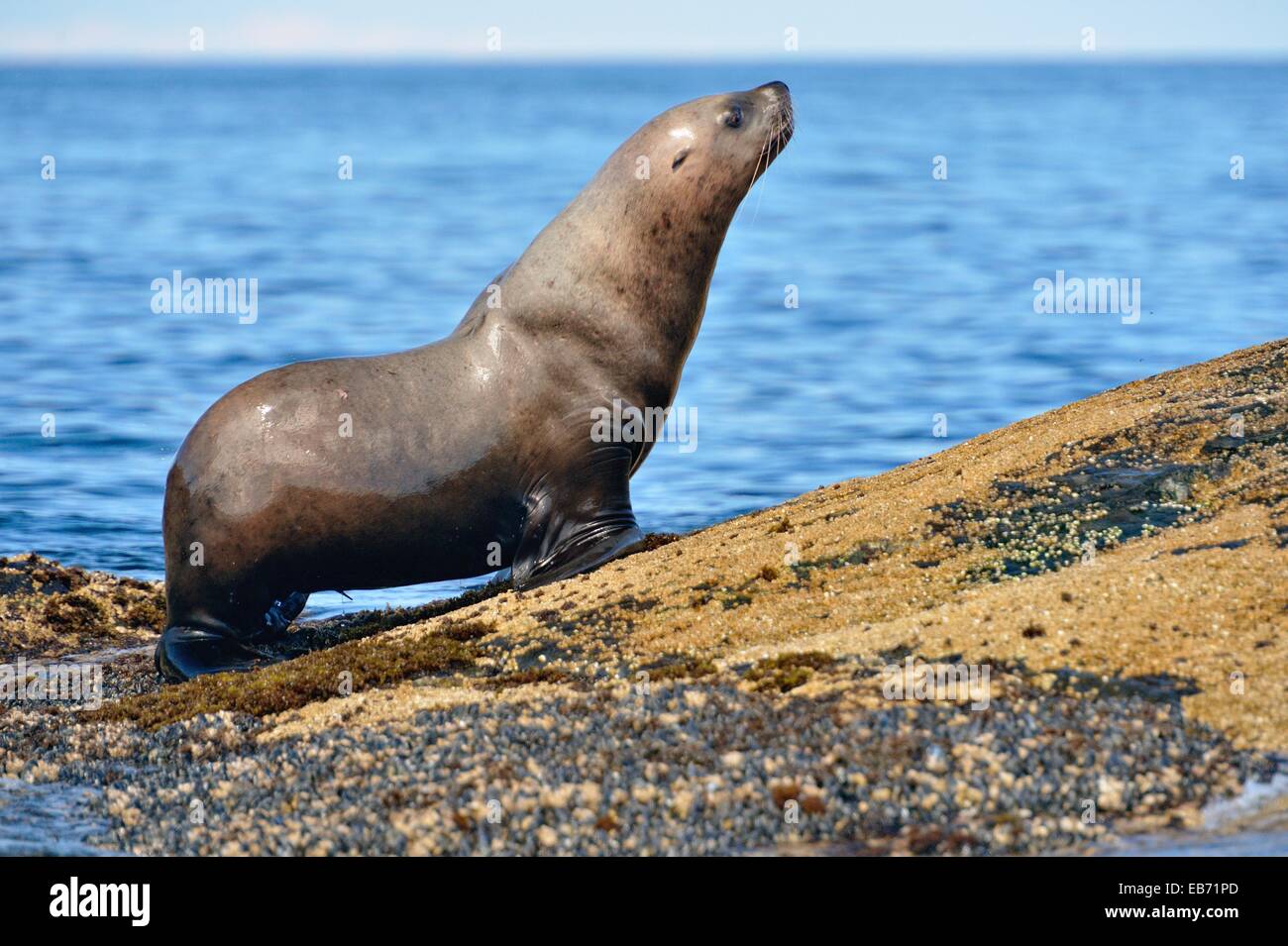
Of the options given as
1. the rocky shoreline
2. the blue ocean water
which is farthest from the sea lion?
the blue ocean water

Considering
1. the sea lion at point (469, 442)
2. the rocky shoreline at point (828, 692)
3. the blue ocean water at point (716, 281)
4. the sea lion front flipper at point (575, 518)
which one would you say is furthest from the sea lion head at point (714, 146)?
the blue ocean water at point (716, 281)

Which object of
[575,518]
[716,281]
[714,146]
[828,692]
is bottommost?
[828,692]

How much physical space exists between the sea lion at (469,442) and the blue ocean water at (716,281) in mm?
2400

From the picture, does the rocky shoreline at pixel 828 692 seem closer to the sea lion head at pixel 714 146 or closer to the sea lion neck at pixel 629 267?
the sea lion neck at pixel 629 267

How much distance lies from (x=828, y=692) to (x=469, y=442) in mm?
3580

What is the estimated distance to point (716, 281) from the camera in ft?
104

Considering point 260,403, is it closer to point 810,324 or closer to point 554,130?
point 810,324

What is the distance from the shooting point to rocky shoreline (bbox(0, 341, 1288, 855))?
18.9ft

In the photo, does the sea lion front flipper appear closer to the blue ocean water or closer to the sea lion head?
the sea lion head

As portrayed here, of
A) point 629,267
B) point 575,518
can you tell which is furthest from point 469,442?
point 629,267

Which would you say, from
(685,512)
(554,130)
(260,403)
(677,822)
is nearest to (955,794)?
(677,822)

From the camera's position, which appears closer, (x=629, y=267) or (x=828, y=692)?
(x=828, y=692)

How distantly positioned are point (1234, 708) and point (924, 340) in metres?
17.9

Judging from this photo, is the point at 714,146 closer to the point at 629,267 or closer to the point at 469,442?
the point at 629,267
